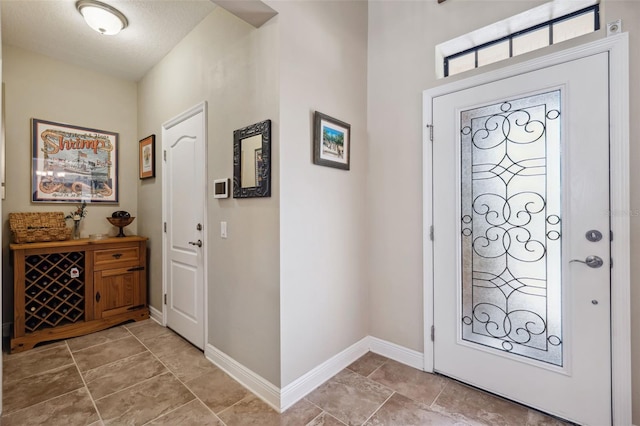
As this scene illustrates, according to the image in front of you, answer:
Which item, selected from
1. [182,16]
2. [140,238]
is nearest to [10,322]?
[140,238]

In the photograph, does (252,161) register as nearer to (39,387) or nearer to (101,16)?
(101,16)

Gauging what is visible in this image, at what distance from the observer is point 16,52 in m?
2.97

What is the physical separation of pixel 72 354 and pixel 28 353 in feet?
1.25

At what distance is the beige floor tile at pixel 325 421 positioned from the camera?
1707 millimetres

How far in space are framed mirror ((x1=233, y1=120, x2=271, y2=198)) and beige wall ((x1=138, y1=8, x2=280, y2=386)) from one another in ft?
0.16

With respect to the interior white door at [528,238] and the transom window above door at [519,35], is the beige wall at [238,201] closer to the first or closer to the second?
the interior white door at [528,238]

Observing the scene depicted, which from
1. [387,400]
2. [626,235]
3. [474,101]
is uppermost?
[474,101]

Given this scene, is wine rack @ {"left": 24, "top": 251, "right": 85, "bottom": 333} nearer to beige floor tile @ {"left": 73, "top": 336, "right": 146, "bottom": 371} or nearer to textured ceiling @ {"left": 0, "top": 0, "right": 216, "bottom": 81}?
beige floor tile @ {"left": 73, "top": 336, "right": 146, "bottom": 371}

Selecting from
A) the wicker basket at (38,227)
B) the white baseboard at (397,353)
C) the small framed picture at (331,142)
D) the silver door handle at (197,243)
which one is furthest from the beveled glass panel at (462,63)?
the wicker basket at (38,227)

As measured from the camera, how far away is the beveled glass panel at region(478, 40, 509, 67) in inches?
81.5

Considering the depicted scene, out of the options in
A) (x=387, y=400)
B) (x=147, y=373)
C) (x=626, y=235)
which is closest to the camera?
(x=626, y=235)

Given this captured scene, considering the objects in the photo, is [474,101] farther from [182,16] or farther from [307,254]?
[182,16]

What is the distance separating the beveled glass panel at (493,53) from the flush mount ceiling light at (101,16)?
9.40 feet

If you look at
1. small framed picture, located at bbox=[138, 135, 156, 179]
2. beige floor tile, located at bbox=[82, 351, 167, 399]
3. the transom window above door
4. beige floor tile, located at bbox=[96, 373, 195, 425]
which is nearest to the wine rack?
beige floor tile, located at bbox=[82, 351, 167, 399]
